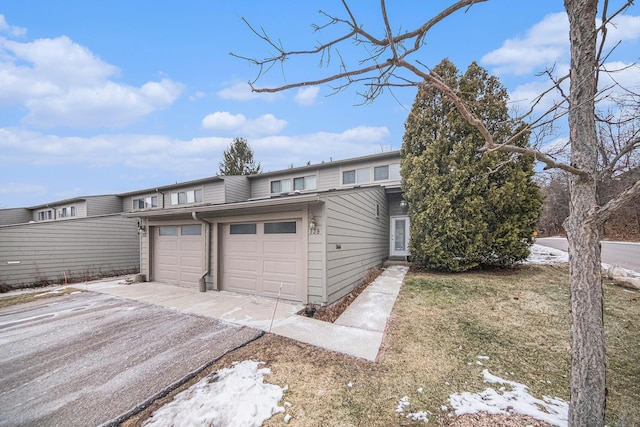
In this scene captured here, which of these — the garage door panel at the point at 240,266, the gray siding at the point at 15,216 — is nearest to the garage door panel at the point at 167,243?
the garage door panel at the point at 240,266

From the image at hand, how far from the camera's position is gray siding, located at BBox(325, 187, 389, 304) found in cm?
576

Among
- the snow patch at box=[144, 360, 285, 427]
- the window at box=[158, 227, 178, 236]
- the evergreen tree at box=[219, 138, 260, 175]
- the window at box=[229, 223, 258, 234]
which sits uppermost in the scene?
the evergreen tree at box=[219, 138, 260, 175]

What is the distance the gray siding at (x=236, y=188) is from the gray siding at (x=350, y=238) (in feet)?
26.7

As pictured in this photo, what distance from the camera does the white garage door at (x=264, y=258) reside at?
5.98m

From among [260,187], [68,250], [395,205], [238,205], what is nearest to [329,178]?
[395,205]

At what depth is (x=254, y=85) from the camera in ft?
6.34

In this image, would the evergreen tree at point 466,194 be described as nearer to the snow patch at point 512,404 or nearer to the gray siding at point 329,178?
the gray siding at point 329,178

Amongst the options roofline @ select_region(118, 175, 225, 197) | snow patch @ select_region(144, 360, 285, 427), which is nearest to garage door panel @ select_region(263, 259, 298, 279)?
snow patch @ select_region(144, 360, 285, 427)

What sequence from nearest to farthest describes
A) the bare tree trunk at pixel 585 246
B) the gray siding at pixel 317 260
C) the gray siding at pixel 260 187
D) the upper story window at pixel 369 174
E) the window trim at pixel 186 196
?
the bare tree trunk at pixel 585 246, the gray siding at pixel 317 260, the upper story window at pixel 369 174, the gray siding at pixel 260 187, the window trim at pixel 186 196

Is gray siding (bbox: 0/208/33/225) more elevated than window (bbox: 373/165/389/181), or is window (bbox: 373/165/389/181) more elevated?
window (bbox: 373/165/389/181)

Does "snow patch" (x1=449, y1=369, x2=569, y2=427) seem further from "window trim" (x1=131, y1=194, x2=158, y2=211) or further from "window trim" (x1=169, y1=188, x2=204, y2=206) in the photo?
"window trim" (x1=131, y1=194, x2=158, y2=211)

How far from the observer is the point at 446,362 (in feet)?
11.4

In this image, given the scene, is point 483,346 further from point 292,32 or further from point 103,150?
point 103,150

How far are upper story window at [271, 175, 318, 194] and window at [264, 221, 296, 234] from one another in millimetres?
6908
